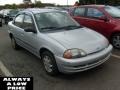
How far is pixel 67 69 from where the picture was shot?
4559 mm

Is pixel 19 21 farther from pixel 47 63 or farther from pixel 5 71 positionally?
pixel 47 63

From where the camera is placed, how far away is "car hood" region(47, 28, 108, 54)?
4695 mm

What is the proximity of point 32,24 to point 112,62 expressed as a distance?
253cm

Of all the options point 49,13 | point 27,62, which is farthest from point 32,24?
point 27,62

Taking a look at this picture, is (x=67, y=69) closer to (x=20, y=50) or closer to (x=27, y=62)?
(x=27, y=62)

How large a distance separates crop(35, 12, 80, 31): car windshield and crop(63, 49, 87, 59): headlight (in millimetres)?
1253

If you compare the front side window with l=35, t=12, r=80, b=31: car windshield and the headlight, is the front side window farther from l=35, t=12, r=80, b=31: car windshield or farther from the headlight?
the headlight

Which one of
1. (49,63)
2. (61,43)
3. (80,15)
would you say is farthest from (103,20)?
(49,63)

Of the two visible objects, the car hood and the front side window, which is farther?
the front side window

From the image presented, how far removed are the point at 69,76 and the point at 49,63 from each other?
1.93 ft

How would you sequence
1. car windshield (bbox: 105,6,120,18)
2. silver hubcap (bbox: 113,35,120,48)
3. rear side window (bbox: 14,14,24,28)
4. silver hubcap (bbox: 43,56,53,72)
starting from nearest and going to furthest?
silver hubcap (bbox: 43,56,53,72), rear side window (bbox: 14,14,24,28), silver hubcap (bbox: 113,35,120,48), car windshield (bbox: 105,6,120,18)

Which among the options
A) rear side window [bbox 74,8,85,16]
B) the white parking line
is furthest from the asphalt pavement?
rear side window [bbox 74,8,85,16]

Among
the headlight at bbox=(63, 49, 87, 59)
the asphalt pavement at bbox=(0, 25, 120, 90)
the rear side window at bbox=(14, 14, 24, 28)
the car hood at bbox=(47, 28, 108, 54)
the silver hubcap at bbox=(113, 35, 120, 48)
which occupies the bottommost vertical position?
the asphalt pavement at bbox=(0, 25, 120, 90)

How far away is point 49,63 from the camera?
5023 mm
